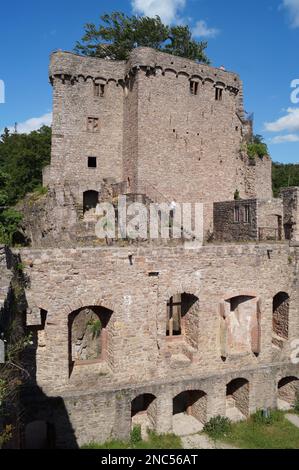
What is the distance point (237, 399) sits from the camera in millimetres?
14844

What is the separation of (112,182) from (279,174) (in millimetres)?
38705

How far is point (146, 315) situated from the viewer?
12.6 meters

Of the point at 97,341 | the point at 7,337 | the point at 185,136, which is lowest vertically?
the point at 97,341

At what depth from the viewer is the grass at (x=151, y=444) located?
1194cm

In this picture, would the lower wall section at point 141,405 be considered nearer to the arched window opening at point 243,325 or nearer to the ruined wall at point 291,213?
the arched window opening at point 243,325

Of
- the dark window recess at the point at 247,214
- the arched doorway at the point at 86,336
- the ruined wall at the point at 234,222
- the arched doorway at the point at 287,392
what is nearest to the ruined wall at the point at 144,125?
the ruined wall at the point at 234,222

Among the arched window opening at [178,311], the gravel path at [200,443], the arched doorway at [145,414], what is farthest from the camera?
the arched window opening at [178,311]

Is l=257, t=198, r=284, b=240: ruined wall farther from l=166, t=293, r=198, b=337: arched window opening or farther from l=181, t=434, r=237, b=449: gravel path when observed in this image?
l=181, t=434, r=237, b=449: gravel path

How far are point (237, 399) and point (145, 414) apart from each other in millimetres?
3862

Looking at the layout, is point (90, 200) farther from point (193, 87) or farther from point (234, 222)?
point (193, 87)

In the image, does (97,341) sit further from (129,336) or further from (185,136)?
(185,136)

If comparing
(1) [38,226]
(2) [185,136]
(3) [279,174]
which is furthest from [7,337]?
(3) [279,174]

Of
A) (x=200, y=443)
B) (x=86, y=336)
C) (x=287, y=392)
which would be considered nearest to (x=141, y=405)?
(x=200, y=443)

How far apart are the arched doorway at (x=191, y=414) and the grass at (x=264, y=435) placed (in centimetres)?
109
